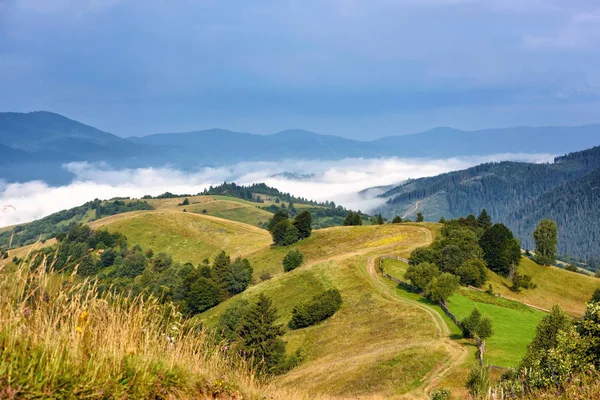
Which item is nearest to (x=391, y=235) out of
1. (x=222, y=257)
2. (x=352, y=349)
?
(x=222, y=257)

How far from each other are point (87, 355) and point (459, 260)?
85.0 metres

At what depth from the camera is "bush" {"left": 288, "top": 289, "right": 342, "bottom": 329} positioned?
6644 centimetres

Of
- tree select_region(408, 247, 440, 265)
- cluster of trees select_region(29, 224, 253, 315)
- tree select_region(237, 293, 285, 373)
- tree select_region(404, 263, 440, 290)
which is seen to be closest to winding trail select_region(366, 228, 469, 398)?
tree select_region(404, 263, 440, 290)

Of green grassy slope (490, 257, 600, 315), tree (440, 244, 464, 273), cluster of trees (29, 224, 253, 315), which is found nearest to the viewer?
tree (440, 244, 464, 273)

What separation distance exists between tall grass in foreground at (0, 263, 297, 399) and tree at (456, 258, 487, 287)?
79178mm

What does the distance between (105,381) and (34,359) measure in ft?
3.01

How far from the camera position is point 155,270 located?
124m

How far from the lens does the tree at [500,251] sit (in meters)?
95.4

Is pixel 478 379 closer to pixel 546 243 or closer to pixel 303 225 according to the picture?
pixel 546 243

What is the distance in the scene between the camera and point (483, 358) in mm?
41469

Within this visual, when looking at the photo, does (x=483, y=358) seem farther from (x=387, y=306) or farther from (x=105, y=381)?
(x=105, y=381)

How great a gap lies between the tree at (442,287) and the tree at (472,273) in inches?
782

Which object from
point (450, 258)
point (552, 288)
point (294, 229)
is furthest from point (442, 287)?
point (294, 229)

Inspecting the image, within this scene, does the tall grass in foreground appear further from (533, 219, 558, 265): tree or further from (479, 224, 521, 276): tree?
(533, 219, 558, 265): tree
